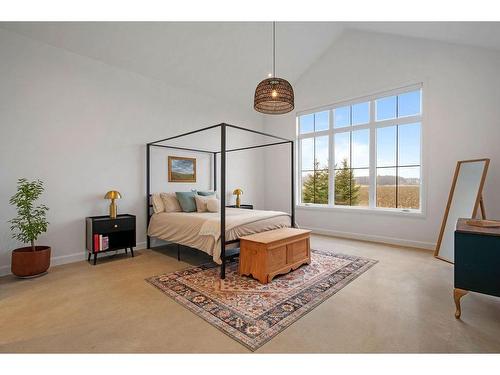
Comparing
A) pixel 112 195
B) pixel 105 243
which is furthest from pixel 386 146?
pixel 105 243

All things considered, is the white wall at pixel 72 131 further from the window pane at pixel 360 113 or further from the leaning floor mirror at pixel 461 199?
the leaning floor mirror at pixel 461 199

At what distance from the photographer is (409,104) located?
468 cm

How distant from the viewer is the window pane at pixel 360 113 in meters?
5.20

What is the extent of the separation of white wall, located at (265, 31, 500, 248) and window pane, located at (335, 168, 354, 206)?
0.30 metres

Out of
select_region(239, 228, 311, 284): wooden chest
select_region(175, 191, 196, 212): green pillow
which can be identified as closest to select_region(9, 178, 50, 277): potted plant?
select_region(175, 191, 196, 212): green pillow

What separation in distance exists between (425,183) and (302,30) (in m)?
3.61

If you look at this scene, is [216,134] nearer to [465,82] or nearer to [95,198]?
[95,198]

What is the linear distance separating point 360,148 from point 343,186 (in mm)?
866

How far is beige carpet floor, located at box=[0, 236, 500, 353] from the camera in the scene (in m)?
1.76

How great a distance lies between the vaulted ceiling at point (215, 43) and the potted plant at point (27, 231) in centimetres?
209

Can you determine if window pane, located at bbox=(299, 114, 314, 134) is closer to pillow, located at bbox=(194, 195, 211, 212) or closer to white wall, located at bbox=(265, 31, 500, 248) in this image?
white wall, located at bbox=(265, 31, 500, 248)

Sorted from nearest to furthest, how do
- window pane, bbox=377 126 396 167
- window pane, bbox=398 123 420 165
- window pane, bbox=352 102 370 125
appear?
window pane, bbox=398 123 420 165
window pane, bbox=377 126 396 167
window pane, bbox=352 102 370 125

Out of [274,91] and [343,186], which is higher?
[274,91]

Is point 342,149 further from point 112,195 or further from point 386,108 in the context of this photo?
point 112,195
